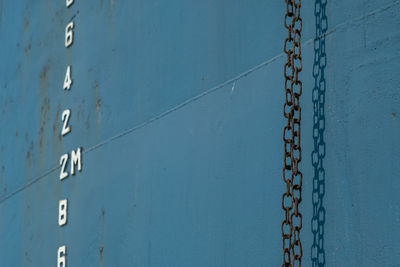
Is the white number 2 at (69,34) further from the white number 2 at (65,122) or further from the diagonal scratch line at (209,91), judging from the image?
the diagonal scratch line at (209,91)

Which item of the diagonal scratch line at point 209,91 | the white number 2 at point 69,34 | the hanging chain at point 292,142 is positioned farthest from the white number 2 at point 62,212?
the hanging chain at point 292,142

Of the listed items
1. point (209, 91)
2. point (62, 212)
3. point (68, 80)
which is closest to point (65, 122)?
point (68, 80)

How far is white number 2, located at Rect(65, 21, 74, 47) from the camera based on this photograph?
4.50m

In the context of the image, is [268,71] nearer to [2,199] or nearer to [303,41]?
[303,41]

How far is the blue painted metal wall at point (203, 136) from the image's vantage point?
2.40 meters

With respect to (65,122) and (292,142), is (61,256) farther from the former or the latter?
(292,142)

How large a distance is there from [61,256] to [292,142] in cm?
198

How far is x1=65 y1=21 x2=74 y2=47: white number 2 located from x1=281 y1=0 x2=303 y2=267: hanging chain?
200cm

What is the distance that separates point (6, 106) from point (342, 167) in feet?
11.4

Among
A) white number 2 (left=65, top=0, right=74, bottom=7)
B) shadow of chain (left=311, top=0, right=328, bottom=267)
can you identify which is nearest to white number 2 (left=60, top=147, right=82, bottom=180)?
white number 2 (left=65, top=0, right=74, bottom=7)

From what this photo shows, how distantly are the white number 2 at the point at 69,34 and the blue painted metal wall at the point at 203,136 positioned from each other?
5 cm

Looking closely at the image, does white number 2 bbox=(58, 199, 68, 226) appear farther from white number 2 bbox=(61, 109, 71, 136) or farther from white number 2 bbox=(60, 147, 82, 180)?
white number 2 bbox=(61, 109, 71, 136)

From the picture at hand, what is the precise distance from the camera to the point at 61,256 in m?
4.12

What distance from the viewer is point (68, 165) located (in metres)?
4.25
